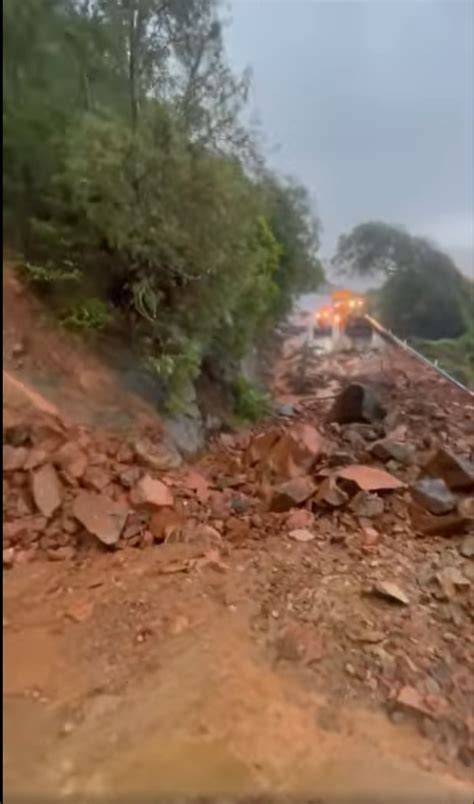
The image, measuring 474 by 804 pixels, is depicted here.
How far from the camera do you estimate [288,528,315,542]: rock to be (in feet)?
4.44

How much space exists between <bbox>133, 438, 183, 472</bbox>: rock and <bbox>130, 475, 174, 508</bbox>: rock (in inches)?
1.2

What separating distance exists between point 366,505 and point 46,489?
95 centimetres

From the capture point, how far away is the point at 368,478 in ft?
5.10

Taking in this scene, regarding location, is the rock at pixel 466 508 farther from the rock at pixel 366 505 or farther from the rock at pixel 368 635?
the rock at pixel 368 635

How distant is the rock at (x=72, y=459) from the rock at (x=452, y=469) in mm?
1096

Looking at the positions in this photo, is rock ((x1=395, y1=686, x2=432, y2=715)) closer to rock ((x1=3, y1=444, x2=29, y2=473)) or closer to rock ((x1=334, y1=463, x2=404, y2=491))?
rock ((x1=334, y1=463, x2=404, y2=491))

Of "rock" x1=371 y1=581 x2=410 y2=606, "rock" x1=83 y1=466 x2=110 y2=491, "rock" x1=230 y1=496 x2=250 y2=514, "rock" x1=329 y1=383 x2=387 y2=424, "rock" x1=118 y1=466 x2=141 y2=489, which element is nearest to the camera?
"rock" x1=83 y1=466 x2=110 y2=491

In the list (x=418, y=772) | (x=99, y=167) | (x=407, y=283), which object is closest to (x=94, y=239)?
(x=99, y=167)

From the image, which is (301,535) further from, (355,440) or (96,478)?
(96,478)

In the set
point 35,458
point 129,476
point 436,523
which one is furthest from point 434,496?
point 35,458

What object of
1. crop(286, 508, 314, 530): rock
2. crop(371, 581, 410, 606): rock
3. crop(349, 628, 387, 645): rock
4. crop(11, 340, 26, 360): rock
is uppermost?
crop(11, 340, 26, 360): rock

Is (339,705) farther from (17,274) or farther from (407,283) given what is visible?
(407,283)

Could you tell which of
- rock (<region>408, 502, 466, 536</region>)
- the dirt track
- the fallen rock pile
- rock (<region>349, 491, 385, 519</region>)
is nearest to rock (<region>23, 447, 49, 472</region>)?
the fallen rock pile

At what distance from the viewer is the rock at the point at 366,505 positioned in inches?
58.1
